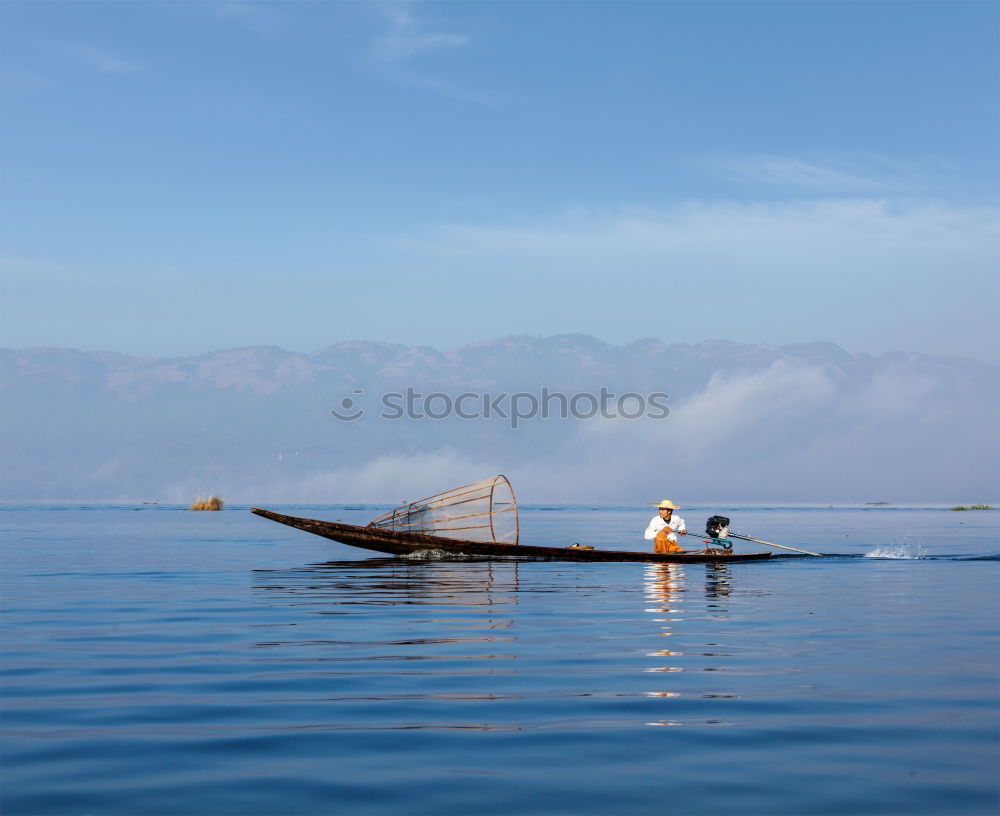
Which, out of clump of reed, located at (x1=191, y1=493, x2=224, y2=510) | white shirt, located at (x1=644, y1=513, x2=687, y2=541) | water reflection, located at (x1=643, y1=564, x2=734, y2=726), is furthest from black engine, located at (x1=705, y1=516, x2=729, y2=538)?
clump of reed, located at (x1=191, y1=493, x2=224, y2=510)

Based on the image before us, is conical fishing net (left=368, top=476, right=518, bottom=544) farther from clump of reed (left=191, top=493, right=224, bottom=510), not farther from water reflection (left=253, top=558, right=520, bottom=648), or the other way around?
clump of reed (left=191, top=493, right=224, bottom=510)

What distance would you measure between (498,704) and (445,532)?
2194cm

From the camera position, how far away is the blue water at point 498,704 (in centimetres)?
669

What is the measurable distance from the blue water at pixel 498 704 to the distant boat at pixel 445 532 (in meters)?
9.19

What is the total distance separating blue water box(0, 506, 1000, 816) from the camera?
22.0 ft

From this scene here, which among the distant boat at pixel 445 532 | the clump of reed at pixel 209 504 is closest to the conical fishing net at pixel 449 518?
the distant boat at pixel 445 532

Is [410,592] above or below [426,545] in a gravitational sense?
below

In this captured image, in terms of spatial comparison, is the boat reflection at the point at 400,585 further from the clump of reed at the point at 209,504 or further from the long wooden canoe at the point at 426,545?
the clump of reed at the point at 209,504

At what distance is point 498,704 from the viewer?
365 inches

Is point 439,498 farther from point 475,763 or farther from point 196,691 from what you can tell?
point 475,763

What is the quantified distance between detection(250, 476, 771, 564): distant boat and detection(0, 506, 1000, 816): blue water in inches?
362

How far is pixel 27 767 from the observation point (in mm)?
7242

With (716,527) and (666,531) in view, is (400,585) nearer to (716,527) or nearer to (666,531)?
(666,531)

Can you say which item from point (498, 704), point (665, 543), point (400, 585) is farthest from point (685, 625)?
point (665, 543)
